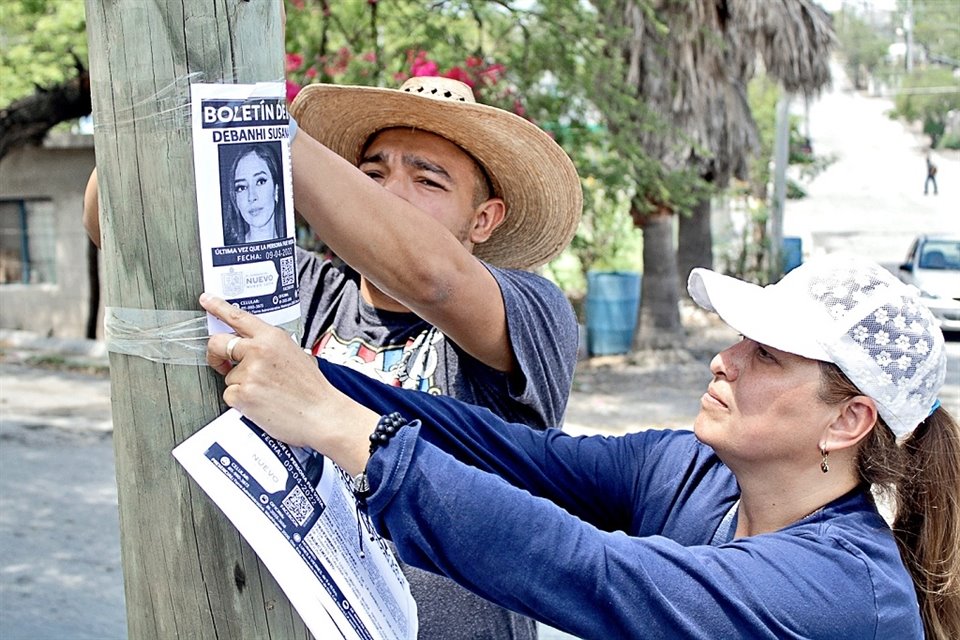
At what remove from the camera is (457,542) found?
146cm

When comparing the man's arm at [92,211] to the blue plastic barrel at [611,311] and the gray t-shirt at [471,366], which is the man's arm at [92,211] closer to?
the gray t-shirt at [471,366]

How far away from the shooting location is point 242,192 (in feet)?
4.97

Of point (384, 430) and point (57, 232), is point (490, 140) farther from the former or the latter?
point (57, 232)

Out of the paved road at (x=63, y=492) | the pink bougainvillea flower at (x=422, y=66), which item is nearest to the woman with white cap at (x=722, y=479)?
the paved road at (x=63, y=492)

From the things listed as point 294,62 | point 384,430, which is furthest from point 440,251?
point 294,62

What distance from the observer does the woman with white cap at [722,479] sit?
1.48 m

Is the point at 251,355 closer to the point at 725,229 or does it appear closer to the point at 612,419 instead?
the point at 612,419

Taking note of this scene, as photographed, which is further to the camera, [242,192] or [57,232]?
[57,232]

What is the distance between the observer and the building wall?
15.1m

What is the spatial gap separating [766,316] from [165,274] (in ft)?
3.08

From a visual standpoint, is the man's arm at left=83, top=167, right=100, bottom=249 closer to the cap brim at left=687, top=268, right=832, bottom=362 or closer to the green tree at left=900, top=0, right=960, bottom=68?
the cap brim at left=687, top=268, right=832, bottom=362

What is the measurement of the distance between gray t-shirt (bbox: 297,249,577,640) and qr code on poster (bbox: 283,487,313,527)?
25.9 inches

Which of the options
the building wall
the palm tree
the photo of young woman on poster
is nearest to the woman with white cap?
the photo of young woman on poster

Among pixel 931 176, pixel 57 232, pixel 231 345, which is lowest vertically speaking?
pixel 931 176
